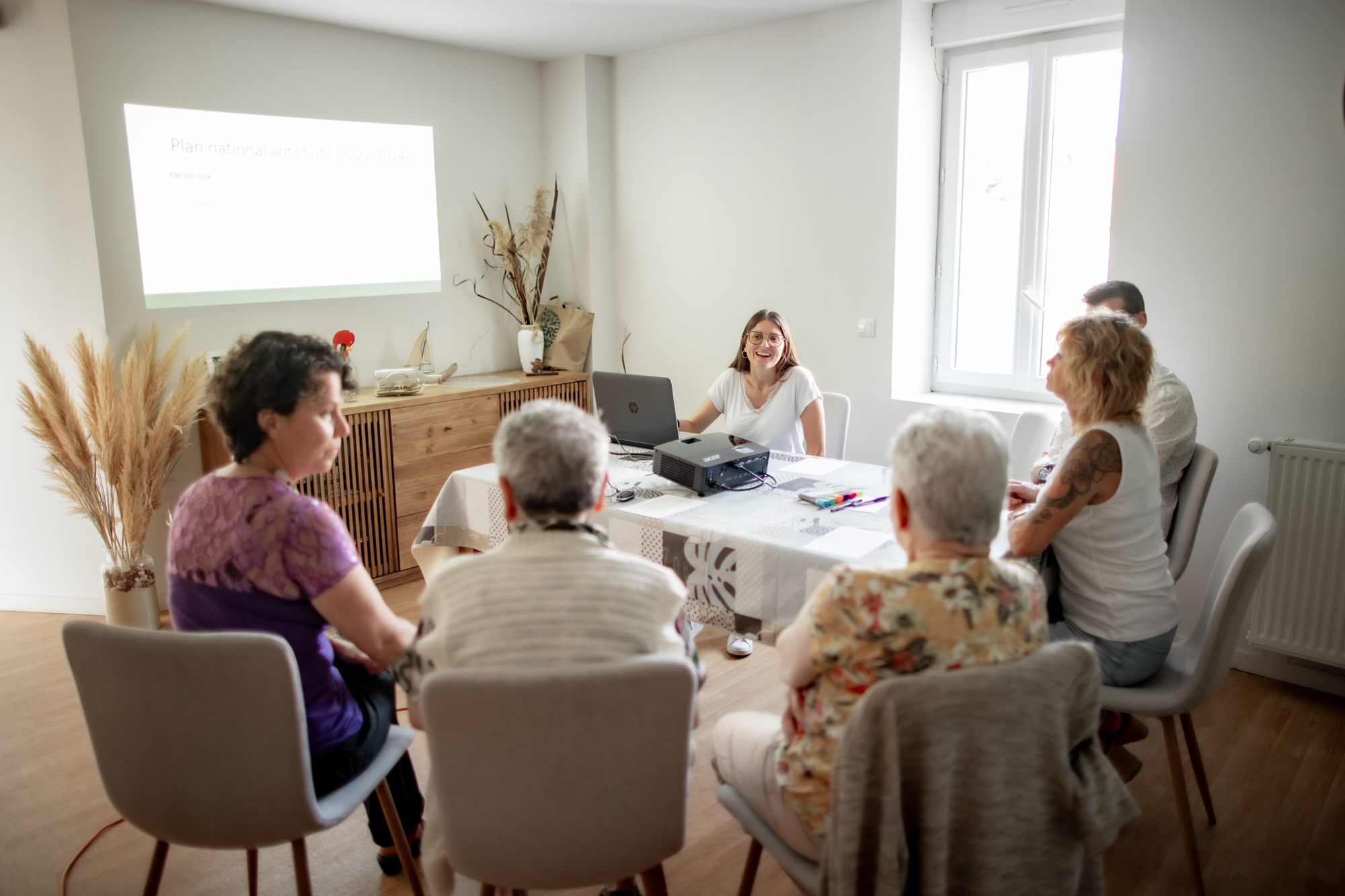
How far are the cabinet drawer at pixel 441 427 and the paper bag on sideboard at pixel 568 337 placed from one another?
0.63m

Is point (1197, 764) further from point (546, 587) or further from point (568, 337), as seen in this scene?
point (568, 337)

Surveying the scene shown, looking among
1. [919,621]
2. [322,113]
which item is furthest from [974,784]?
[322,113]

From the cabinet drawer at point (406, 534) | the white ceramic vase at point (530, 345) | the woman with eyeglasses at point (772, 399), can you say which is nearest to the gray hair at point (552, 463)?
the woman with eyeglasses at point (772, 399)

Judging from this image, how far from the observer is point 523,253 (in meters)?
4.90

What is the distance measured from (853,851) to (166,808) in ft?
3.58

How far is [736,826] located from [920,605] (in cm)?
121

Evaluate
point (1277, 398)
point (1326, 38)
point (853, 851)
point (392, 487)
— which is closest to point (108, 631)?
point (853, 851)

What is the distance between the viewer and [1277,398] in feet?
9.47

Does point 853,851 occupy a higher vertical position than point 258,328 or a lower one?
lower

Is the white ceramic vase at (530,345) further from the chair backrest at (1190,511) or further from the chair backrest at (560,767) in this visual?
the chair backrest at (560,767)

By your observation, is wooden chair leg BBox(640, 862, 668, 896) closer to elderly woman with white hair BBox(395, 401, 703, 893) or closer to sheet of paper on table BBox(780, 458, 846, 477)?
elderly woman with white hair BBox(395, 401, 703, 893)

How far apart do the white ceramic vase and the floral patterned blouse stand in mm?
3631

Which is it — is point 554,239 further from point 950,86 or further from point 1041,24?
point 1041,24

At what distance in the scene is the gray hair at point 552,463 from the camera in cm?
137
